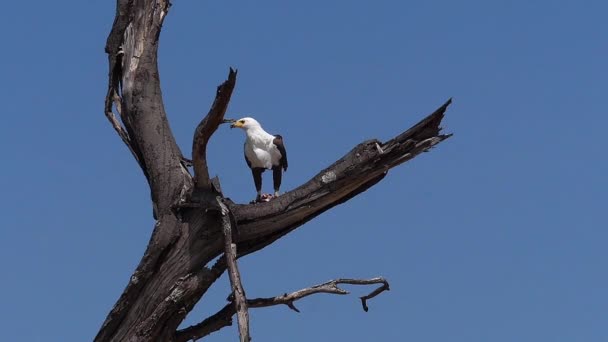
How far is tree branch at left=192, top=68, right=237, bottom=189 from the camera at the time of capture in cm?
656

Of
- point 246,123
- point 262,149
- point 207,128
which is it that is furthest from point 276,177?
point 207,128

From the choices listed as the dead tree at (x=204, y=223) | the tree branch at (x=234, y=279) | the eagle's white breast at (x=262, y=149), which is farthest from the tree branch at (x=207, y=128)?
the eagle's white breast at (x=262, y=149)

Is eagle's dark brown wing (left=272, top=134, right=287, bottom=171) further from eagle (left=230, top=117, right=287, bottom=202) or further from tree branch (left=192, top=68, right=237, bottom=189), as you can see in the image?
tree branch (left=192, top=68, right=237, bottom=189)

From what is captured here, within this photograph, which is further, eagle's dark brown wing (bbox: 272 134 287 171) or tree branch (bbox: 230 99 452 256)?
eagle's dark brown wing (bbox: 272 134 287 171)

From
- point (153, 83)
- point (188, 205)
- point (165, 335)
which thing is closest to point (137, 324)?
point (165, 335)

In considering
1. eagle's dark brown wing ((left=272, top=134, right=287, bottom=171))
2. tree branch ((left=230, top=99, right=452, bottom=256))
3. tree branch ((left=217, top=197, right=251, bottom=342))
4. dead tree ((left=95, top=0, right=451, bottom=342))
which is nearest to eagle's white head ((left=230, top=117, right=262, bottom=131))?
eagle's dark brown wing ((left=272, top=134, right=287, bottom=171))

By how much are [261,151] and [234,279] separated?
6.21 ft

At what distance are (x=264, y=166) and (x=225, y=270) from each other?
60.0 inches

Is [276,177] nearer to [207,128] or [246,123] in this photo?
[246,123]

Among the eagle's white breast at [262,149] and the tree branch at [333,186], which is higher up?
the eagle's white breast at [262,149]

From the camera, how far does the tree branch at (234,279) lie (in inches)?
278

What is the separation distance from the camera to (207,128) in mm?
6930

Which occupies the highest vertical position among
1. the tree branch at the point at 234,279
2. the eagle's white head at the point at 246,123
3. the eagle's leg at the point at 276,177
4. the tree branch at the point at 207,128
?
the eagle's white head at the point at 246,123

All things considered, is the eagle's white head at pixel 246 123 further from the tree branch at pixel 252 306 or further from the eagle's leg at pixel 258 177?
the tree branch at pixel 252 306
